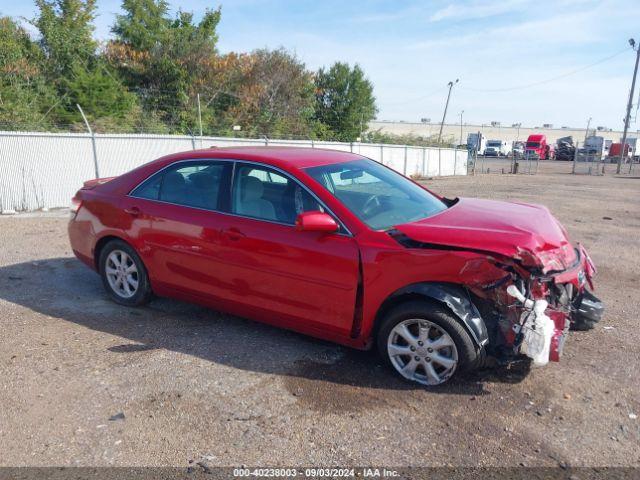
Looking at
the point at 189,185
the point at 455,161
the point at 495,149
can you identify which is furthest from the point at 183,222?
the point at 495,149

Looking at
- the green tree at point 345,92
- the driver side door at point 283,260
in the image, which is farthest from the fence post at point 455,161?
the driver side door at point 283,260

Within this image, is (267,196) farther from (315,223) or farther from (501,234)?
(501,234)

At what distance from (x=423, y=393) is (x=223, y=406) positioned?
136cm

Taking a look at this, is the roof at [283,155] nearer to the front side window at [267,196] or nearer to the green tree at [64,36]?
the front side window at [267,196]

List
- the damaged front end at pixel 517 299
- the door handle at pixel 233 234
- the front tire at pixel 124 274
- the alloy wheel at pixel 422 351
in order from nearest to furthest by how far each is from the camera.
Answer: the damaged front end at pixel 517 299
the alloy wheel at pixel 422 351
the door handle at pixel 233 234
the front tire at pixel 124 274

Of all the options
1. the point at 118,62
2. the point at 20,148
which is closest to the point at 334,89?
the point at 118,62

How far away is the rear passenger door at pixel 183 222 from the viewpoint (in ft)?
15.5

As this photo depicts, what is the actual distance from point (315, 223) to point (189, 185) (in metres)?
1.60

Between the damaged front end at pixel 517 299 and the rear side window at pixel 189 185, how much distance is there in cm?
185

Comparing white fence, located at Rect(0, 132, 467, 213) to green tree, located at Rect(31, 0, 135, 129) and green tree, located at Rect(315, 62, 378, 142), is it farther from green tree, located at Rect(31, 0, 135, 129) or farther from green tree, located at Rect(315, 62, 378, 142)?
green tree, located at Rect(315, 62, 378, 142)

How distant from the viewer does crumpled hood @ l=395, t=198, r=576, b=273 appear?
367 cm

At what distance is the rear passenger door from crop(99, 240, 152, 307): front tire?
16 centimetres

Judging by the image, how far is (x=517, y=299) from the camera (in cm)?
363

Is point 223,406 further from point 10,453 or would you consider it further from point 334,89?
point 334,89
